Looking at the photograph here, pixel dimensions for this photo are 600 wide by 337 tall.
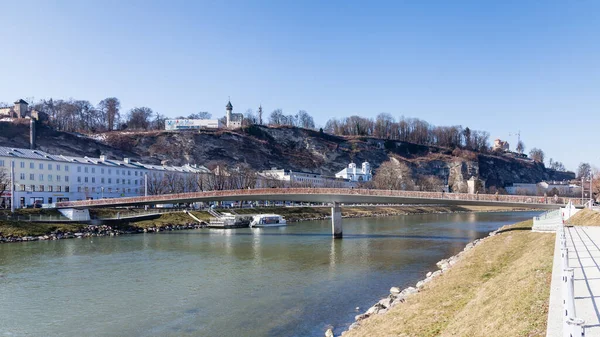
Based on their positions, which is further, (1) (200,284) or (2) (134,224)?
(2) (134,224)

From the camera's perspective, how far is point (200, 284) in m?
26.1

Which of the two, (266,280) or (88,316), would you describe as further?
(266,280)

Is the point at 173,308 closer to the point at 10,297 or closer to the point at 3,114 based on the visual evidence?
the point at 10,297

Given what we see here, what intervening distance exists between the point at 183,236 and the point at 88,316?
35412mm

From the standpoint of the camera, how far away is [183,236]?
54.7m

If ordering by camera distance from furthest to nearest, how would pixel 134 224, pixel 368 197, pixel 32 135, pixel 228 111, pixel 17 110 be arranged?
pixel 228 111 < pixel 17 110 < pixel 32 135 < pixel 134 224 < pixel 368 197

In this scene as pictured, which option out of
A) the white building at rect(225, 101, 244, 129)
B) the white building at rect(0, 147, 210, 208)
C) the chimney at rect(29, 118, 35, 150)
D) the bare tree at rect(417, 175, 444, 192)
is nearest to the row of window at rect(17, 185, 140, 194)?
the white building at rect(0, 147, 210, 208)

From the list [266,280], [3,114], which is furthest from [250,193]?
[3,114]

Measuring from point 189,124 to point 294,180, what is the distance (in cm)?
5669

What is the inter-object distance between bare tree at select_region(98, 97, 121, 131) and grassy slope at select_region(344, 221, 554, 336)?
532 feet

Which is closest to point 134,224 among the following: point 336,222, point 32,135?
point 336,222

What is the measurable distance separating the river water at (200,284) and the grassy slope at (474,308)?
2.89m

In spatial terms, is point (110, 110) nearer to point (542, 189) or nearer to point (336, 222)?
point (336, 222)

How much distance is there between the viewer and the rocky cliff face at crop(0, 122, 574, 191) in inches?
4783
